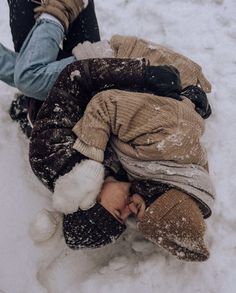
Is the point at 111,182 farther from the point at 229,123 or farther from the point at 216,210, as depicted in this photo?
the point at 229,123

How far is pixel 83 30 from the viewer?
178 cm

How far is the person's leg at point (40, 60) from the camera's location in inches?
62.9

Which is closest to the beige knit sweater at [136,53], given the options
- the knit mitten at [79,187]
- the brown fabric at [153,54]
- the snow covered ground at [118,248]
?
the brown fabric at [153,54]

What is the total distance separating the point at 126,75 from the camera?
58.3 inches

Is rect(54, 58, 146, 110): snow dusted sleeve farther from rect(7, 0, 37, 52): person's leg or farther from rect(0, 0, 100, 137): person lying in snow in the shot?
rect(7, 0, 37, 52): person's leg

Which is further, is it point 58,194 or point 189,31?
point 189,31

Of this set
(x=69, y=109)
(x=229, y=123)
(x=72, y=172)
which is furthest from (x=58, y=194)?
(x=229, y=123)

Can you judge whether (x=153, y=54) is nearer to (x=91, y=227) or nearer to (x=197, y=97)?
(x=197, y=97)

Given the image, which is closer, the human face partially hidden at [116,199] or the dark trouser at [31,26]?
the human face partially hidden at [116,199]

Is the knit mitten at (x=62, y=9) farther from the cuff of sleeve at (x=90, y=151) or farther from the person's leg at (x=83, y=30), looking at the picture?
the cuff of sleeve at (x=90, y=151)

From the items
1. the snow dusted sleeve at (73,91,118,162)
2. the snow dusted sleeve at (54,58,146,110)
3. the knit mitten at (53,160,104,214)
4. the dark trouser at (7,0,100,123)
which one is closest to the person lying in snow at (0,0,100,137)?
the dark trouser at (7,0,100,123)

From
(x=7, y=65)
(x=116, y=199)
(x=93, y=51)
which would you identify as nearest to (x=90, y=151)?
(x=116, y=199)

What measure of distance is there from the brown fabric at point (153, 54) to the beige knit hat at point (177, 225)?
0.49m

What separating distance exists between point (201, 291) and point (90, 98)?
73cm
